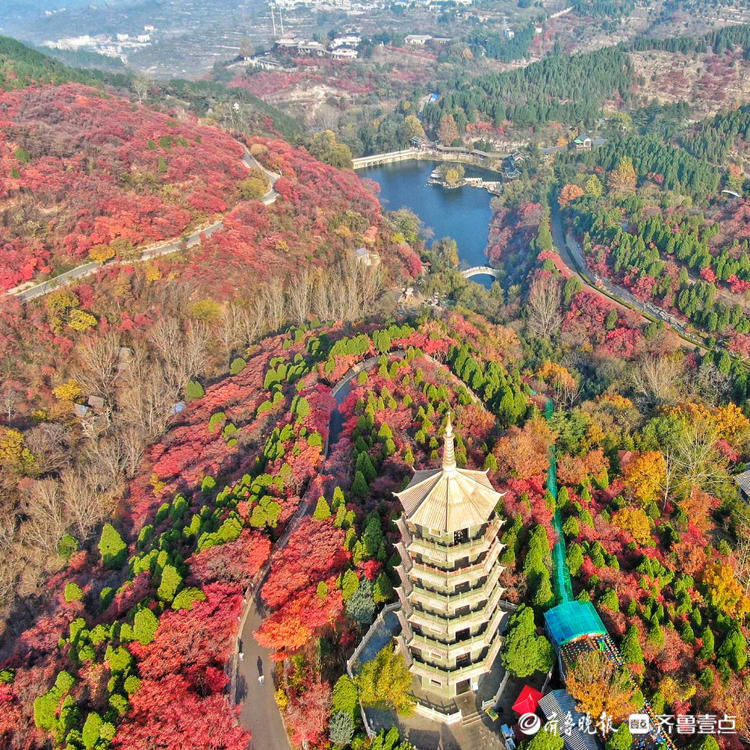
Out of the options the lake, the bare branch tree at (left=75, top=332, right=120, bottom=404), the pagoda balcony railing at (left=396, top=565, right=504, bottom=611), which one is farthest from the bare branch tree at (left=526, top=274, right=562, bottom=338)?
the pagoda balcony railing at (left=396, top=565, right=504, bottom=611)

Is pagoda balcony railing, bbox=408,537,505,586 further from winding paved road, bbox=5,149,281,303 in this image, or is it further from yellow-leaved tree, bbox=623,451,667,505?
winding paved road, bbox=5,149,281,303

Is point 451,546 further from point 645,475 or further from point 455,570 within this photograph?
point 645,475

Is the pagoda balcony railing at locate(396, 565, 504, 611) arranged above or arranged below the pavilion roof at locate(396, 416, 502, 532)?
below

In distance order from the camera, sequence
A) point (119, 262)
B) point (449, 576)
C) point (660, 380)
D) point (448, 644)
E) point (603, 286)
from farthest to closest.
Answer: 1. point (603, 286)
2. point (119, 262)
3. point (660, 380)
4. point (448, 644)
5. point (449, 576)

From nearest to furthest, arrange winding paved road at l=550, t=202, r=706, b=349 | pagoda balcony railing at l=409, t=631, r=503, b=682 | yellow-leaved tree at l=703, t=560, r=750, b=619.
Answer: pagoda balcony railing at l=409, t=631, r=503, b=682 < yellow-leaved tree at l=703, t=560, r=750, b=619 < winding paved road at l=550, t=202, r=706, b=349

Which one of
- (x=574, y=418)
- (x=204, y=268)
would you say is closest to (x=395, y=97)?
(x=204, y=268)

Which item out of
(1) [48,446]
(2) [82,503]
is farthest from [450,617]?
(1) [48,446]
